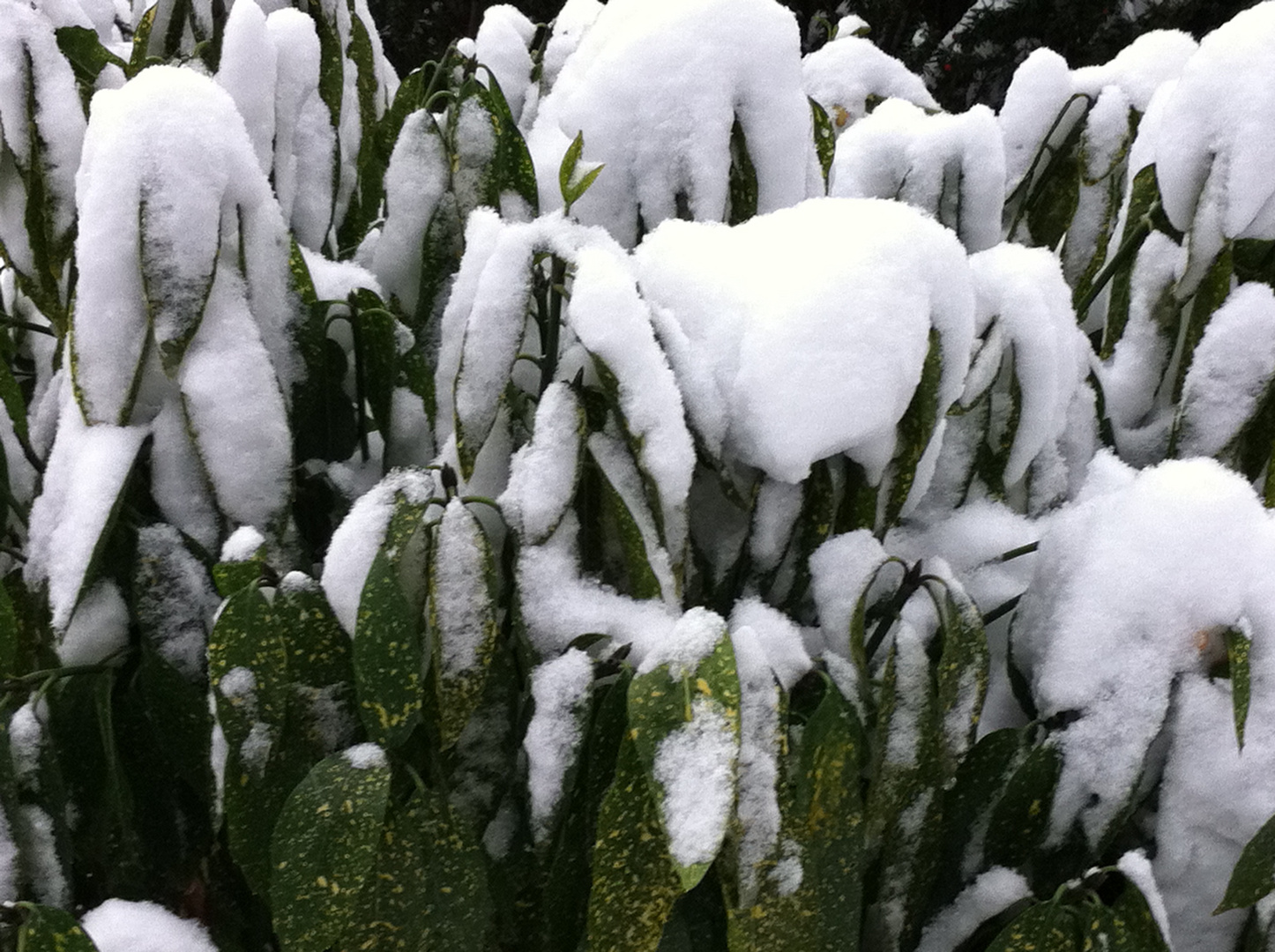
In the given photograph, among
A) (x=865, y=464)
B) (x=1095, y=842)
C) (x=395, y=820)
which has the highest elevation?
(x=865, y=464)

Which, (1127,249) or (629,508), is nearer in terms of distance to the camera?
(629,508)

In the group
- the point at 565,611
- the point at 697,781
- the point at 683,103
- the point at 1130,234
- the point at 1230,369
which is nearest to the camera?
the point at 697,781

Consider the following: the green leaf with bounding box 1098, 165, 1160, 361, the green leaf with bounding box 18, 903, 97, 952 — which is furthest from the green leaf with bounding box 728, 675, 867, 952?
the green leaf with bounding box 1098, 165, 1160, 361

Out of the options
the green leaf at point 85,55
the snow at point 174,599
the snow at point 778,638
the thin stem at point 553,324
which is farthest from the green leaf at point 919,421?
the green leaf at point 85,55

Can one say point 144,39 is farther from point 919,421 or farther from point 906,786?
point 906,786

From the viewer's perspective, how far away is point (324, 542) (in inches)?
32.2

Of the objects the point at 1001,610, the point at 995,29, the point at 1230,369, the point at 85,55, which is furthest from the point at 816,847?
the point at 995,29

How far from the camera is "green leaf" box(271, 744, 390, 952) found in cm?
50

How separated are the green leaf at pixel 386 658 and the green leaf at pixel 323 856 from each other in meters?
0.04

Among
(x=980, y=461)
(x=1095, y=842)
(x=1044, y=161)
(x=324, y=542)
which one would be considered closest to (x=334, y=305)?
(x=324, y=542)

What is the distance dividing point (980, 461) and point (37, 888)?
0.69 m

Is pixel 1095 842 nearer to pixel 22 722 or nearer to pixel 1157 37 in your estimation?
pixel 22 722

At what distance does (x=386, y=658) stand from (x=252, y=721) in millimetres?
102

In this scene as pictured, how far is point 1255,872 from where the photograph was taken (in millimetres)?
580
